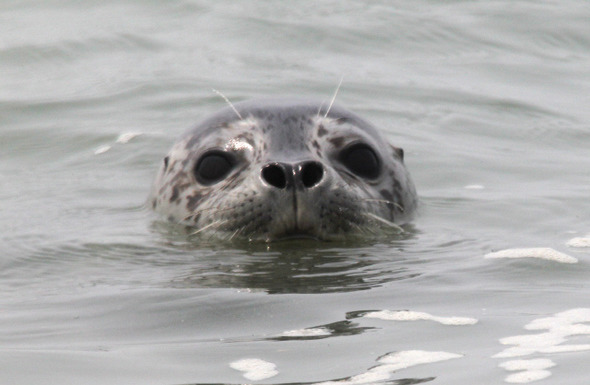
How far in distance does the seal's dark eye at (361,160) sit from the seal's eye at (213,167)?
0.52 meters

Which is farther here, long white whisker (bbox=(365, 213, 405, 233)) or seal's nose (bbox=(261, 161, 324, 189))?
long white whisker (bbox=(365, 213, 405, 233))

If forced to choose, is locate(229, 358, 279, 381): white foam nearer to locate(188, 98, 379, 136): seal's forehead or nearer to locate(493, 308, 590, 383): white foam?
locate(493, 308, 590, 383): white foam

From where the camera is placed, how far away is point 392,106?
10.3m

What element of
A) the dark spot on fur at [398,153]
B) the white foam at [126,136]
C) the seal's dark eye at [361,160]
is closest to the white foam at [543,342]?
the seal's dark eye at [361,160]

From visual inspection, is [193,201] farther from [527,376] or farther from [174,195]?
[527,376]

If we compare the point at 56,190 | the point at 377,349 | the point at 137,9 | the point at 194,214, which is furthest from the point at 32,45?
the point at 377,349

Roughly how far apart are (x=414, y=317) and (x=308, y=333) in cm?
40

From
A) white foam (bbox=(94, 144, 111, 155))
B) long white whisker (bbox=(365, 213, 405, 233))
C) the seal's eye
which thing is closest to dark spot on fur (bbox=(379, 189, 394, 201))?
long white whisker (bbox=(365, 213, 405, 233))

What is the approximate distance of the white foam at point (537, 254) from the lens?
541cm

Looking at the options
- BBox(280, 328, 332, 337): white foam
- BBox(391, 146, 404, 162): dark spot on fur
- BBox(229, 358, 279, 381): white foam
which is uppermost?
BBox(391, 146, 404, 162): dark spot on fur

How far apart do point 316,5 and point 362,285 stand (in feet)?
29.8

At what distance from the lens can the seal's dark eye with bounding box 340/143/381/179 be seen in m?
6.24

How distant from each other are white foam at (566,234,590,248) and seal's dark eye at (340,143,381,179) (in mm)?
963

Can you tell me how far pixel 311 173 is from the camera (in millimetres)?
5539
